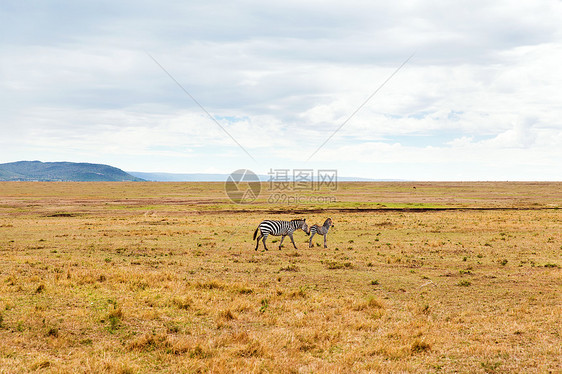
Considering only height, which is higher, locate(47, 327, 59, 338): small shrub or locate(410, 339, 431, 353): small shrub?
locate(47, 327, 59, 338): small shrub

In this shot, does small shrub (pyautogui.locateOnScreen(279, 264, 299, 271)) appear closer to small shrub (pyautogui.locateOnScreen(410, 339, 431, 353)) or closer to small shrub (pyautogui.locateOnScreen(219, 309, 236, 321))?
small shrub (pyautogui.locateOnScreen(219, 309, 236, 321))

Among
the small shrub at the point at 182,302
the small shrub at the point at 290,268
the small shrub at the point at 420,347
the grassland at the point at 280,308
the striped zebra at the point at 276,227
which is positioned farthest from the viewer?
the striped zebra at the point at 276,227

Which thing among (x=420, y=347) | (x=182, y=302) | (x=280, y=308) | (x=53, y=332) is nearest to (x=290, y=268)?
(x=280, y=308)

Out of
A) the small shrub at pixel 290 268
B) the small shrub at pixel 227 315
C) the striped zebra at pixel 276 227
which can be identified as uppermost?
the striped zebra at pixel 276 227

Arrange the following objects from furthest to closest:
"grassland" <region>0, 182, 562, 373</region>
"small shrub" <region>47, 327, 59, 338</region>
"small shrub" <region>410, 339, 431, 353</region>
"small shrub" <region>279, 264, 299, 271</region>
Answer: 1. "small shrub" <region>279, 264, 299, 271</region>
2. "small shrub" <region>47, 327, 59, 338</region>
3. "small shrub" <region>410, 339, 431, 353</region>
4. "grassland" <region>0, 182, 562, 373</region>

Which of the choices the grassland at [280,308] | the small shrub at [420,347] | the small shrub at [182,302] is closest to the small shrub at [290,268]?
the grassland at [280,308]

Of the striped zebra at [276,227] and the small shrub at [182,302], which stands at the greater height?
the striped zebra at [276,227]

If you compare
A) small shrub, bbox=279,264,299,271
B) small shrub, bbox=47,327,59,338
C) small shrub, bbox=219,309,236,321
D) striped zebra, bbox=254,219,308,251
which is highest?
striped zebra, bbox=254,219,308,251

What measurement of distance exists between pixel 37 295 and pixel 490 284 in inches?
740

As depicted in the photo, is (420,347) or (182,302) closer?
(420,347)

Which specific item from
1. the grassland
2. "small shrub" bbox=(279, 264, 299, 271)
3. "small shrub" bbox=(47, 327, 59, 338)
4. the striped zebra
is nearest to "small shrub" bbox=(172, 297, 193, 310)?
the grassland

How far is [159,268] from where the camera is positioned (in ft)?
69.8

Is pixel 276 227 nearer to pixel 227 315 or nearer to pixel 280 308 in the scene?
pixel 280 308

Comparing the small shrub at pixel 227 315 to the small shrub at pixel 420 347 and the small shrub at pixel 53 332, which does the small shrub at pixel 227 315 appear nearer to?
the small shrub at pixel 53 332
